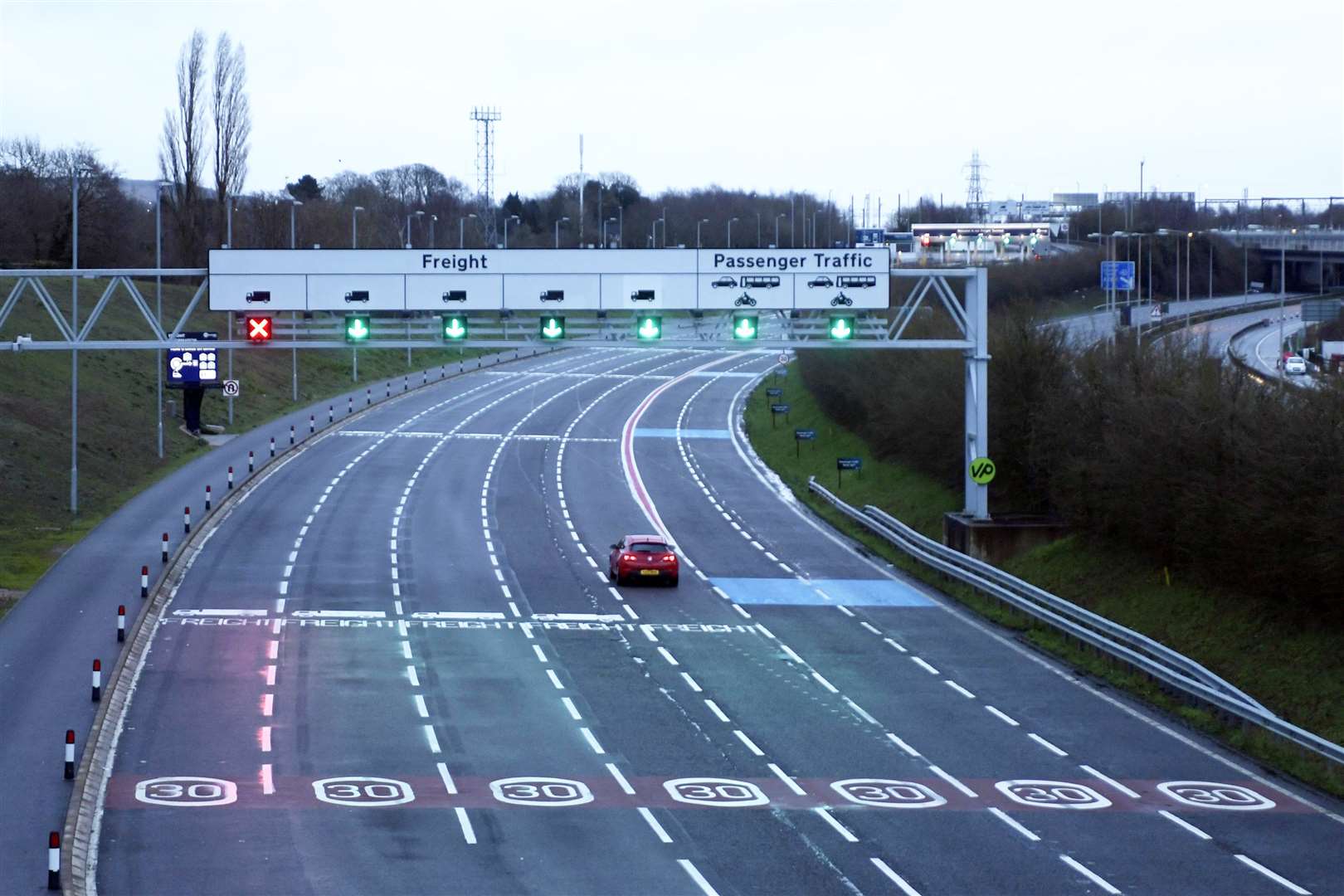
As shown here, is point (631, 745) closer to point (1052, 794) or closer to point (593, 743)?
point (593, 743)

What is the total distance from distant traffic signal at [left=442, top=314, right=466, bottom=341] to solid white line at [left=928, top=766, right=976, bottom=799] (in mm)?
20331

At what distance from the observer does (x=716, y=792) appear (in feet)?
67.6

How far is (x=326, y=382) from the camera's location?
86.8 metres

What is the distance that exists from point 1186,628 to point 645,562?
12.8 metres

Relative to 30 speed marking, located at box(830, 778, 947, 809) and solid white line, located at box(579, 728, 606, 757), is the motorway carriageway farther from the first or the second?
solid white line, located at box(579, 728, 606, 757)

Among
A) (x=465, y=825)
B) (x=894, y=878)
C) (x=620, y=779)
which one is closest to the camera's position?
(x=894, y=878)

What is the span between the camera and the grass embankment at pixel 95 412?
46.2 meters

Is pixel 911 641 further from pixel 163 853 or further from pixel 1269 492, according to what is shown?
pixel 163 853

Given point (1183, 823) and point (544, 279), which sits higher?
point (544, 279)

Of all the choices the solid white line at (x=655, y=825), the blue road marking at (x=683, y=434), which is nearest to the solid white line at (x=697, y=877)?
the solid white line at (x=655, y=825)

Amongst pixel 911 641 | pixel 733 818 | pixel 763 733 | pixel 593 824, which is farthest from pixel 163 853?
pixel 911 641

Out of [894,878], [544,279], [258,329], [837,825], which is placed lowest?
[837,825]

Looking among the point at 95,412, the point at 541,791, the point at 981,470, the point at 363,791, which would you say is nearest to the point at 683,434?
the point at 95,412

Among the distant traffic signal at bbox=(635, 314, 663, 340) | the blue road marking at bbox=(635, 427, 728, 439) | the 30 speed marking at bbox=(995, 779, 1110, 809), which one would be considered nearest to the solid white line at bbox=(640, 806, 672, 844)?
the 30 speed marking at bbox=(995, 779, 1110, 809)
